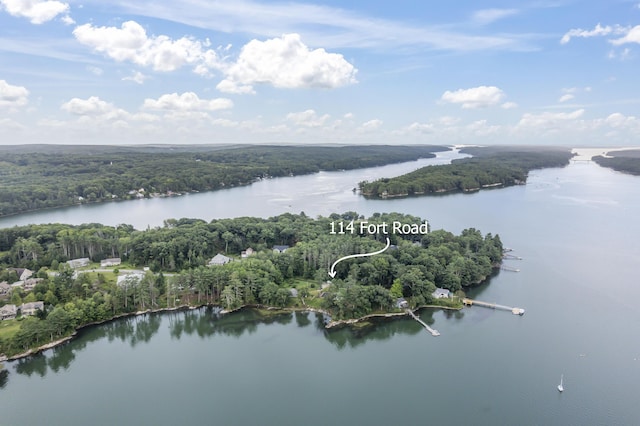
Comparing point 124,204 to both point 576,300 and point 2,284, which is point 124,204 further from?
point 576,300

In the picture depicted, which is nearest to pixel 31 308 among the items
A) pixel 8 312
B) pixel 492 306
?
pixel 8 312

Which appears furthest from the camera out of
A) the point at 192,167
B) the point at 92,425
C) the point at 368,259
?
the point at 192,167

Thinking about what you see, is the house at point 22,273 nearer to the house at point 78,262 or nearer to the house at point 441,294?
the house at point 78,262

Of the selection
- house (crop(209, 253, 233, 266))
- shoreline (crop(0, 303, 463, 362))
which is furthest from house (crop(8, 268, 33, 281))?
house (crop(209, 253, 233, 266))

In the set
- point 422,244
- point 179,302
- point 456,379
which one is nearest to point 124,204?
point 179,302

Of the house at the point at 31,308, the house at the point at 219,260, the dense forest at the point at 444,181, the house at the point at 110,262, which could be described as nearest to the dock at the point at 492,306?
the house at the point at 219,260

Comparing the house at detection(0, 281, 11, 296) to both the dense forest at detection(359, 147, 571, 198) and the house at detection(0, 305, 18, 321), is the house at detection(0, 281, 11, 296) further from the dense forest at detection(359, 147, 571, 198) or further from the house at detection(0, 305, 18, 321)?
the dense forest at detection(359, 147, 571, 198)
